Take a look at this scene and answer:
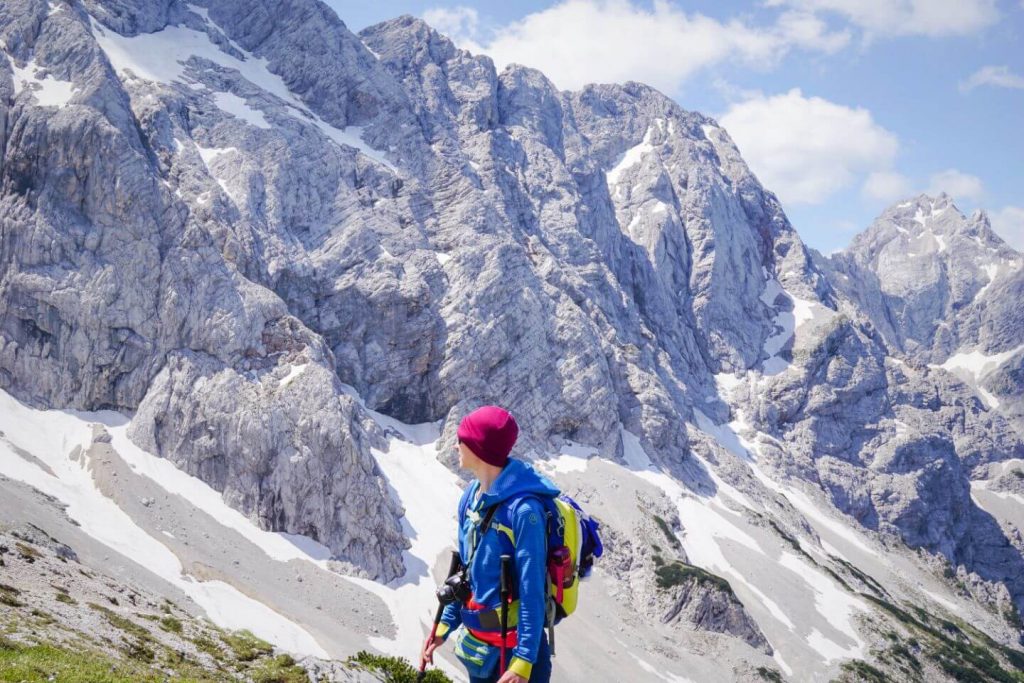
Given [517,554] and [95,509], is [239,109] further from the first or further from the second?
[517,554]

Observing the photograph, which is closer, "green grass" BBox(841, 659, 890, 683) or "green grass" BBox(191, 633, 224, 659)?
"green grass" BBox(191, 633, 224, 659)

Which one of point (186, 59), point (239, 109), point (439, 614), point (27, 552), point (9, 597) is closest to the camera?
point (439, 614)

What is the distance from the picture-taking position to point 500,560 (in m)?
7.84


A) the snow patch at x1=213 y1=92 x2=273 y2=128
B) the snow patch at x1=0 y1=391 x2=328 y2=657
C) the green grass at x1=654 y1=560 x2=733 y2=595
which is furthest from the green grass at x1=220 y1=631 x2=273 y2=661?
the snow patch at x1=213 y1=92 x2=273 y2=128

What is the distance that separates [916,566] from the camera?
153 meters

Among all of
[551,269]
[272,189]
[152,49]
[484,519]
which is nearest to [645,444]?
[551,269]

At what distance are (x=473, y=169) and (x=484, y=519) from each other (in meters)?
133

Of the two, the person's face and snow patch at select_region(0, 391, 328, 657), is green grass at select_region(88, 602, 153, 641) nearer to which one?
snow patch at select_region(0, 391, 328, 657)

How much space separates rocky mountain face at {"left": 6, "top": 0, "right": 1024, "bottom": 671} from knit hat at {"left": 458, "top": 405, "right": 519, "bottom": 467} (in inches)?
2706

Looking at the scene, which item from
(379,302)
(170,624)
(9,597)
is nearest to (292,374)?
(379,302)

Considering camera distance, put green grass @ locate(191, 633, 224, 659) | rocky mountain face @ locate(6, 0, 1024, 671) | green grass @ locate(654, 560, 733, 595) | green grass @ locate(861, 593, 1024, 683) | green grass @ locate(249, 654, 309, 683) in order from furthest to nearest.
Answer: green grass @ locate(861, 593, 1024, 683) < green grass @ locate(654, 560, 733, 595) < rocky mountain face @ locate(6, 0, 1024, 671) < green grass @ locate(191, 633, 224, 659) < green grass @ locate(249, 654, 309, 683)

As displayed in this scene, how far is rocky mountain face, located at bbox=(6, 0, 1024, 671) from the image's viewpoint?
7519 centimetres

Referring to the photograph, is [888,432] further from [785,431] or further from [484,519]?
[484,519]

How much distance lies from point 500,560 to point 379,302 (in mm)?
96858
